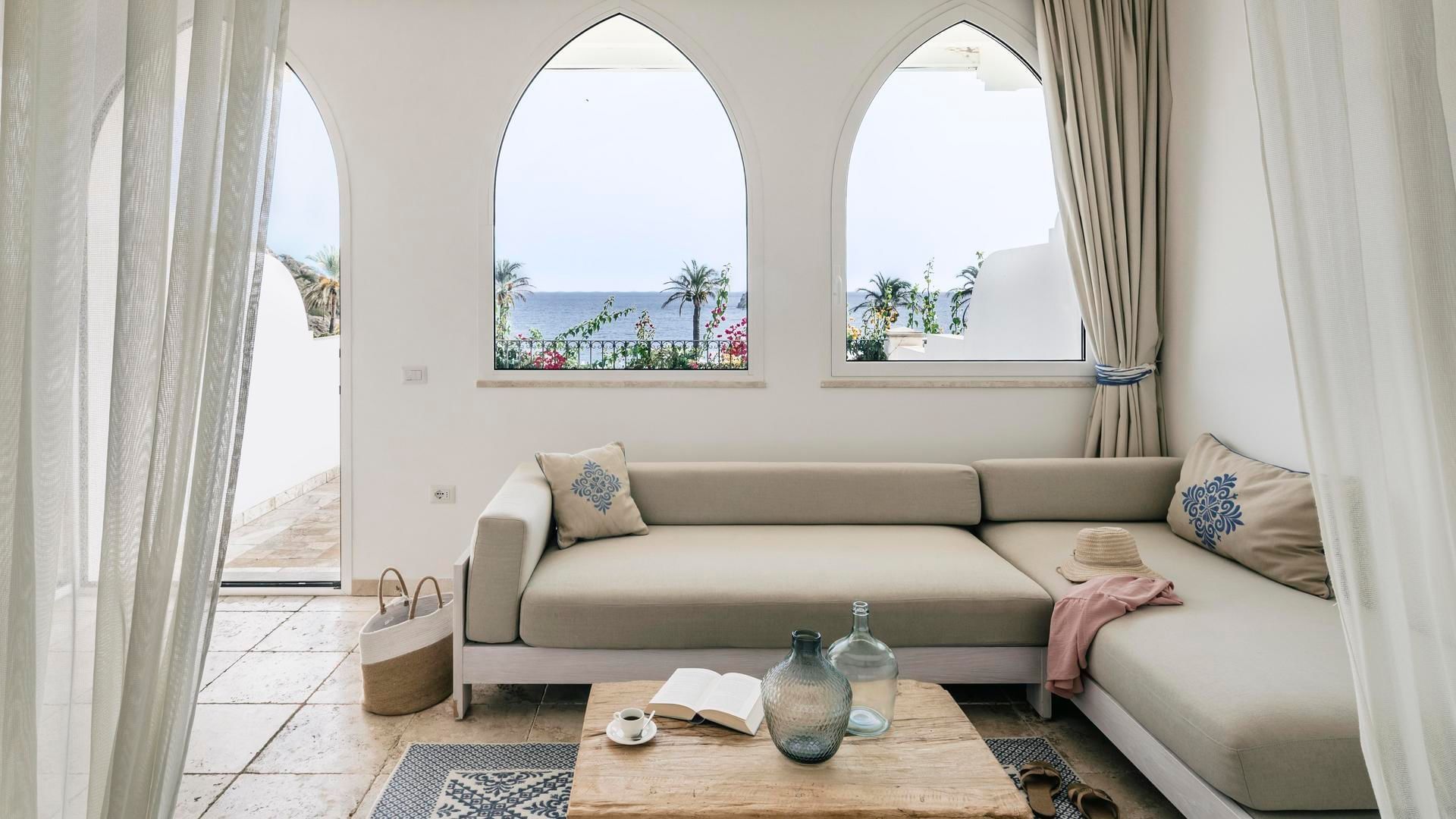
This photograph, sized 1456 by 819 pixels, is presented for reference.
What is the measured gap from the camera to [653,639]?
2523mm

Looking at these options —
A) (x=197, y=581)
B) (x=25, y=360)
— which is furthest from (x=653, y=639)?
(x=25, y=360)

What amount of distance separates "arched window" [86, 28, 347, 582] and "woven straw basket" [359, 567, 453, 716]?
91 cm

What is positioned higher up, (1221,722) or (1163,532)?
(1163,532)

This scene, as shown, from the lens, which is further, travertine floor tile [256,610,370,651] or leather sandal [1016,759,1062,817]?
travertine floor tile [256,610,370,651]

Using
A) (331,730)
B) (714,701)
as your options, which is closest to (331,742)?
(331,730)

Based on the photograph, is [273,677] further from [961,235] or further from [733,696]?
[961,235]

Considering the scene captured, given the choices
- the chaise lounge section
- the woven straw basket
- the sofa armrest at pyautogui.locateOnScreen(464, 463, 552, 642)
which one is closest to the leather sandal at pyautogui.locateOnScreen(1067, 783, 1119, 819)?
the chaise lounge section

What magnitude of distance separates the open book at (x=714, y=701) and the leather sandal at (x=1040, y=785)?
0.74 meters

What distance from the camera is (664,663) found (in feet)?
8.39

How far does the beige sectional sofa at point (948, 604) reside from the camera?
175cm

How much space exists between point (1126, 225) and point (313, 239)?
3.94 metres

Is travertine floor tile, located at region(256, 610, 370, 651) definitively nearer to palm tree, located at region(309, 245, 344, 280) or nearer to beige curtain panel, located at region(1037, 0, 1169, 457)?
palm tree, located at region(309, 245, 344, 280)

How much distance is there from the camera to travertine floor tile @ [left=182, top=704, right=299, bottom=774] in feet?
7.59

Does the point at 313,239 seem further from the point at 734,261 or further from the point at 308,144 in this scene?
the point at 734,261
